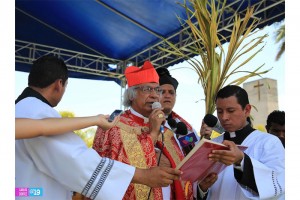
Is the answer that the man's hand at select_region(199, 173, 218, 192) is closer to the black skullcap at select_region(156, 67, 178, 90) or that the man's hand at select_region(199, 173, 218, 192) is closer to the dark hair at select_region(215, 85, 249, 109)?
the dark hair at select_region(215, 85, 249, 109)

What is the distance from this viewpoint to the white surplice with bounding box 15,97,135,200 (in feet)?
6.24

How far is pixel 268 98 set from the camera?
51.9 feet

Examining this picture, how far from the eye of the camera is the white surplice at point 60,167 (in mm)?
1901


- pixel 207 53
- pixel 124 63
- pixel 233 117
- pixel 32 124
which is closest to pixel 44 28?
pixel 124 63

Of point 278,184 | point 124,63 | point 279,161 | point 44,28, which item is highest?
point 44,28

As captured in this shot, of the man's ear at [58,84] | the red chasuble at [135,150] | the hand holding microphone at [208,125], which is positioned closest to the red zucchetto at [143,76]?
the red chasuble at [135,150]

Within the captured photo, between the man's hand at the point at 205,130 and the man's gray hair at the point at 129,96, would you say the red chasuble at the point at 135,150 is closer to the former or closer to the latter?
the man's gray hair at the point at 129,96

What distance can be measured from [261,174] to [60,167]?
137 cm

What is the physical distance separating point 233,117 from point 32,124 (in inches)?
67.1

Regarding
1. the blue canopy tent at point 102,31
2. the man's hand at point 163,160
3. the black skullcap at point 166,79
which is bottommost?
the man's hand at point 163,160

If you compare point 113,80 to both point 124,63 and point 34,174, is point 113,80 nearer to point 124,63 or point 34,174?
point 124,63

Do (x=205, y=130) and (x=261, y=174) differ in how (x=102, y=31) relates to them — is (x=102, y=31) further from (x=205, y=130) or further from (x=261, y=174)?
(x=261, y=174)

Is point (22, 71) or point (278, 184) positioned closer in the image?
point (278, 184)

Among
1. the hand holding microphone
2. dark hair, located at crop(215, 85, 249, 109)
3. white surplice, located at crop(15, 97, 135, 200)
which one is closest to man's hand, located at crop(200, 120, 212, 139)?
the hand holding microphone
